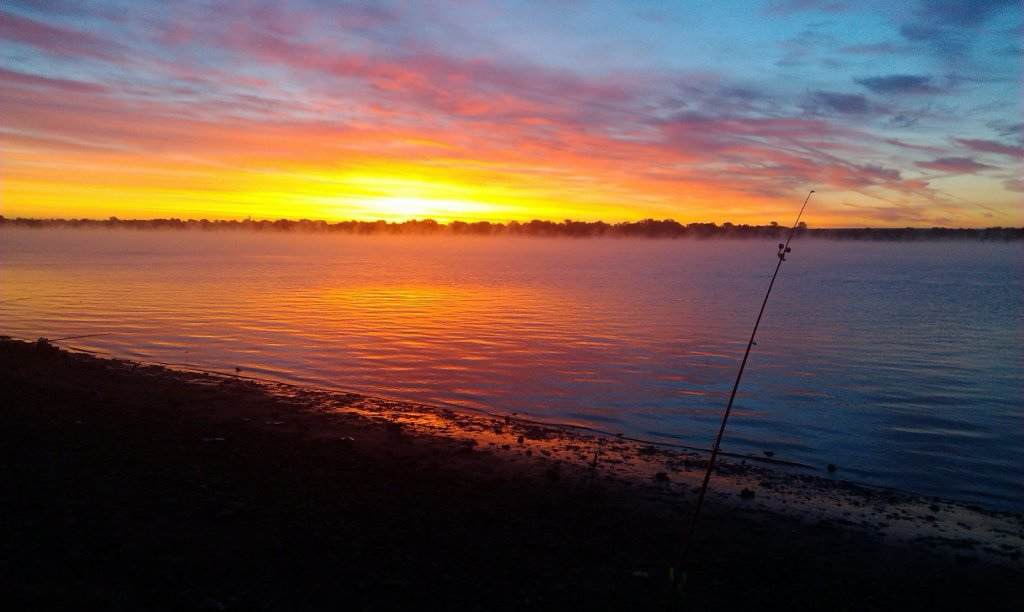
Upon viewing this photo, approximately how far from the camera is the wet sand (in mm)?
6883

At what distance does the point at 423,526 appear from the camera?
8.56 m

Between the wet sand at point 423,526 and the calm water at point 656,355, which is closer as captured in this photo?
the wet sand at point 423,526

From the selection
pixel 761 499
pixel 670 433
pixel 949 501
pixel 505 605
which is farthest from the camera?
pixel 670 433

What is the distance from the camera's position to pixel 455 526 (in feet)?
28.5

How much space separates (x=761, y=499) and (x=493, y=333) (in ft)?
75.1

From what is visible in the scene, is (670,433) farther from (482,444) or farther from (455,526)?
(455,526)

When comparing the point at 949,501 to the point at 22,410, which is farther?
the point at 22,410

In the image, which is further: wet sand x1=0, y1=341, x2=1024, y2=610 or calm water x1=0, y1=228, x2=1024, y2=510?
calm water x1=0, y1=228, x2=1024, y2=510

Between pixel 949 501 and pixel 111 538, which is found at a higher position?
pixel 111 538

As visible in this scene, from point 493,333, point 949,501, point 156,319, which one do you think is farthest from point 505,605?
point 156,319

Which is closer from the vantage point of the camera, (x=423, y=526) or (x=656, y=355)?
(x=423, y=526)

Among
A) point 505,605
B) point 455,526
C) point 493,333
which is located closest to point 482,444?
point 455,526

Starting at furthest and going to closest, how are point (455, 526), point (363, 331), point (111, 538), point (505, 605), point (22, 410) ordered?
1. point (363, 331)
2. point (22, 410)
3. point (455, 526)
4. point (111, 538)
5. point (505, 605)

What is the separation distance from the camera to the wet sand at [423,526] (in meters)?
6.88
